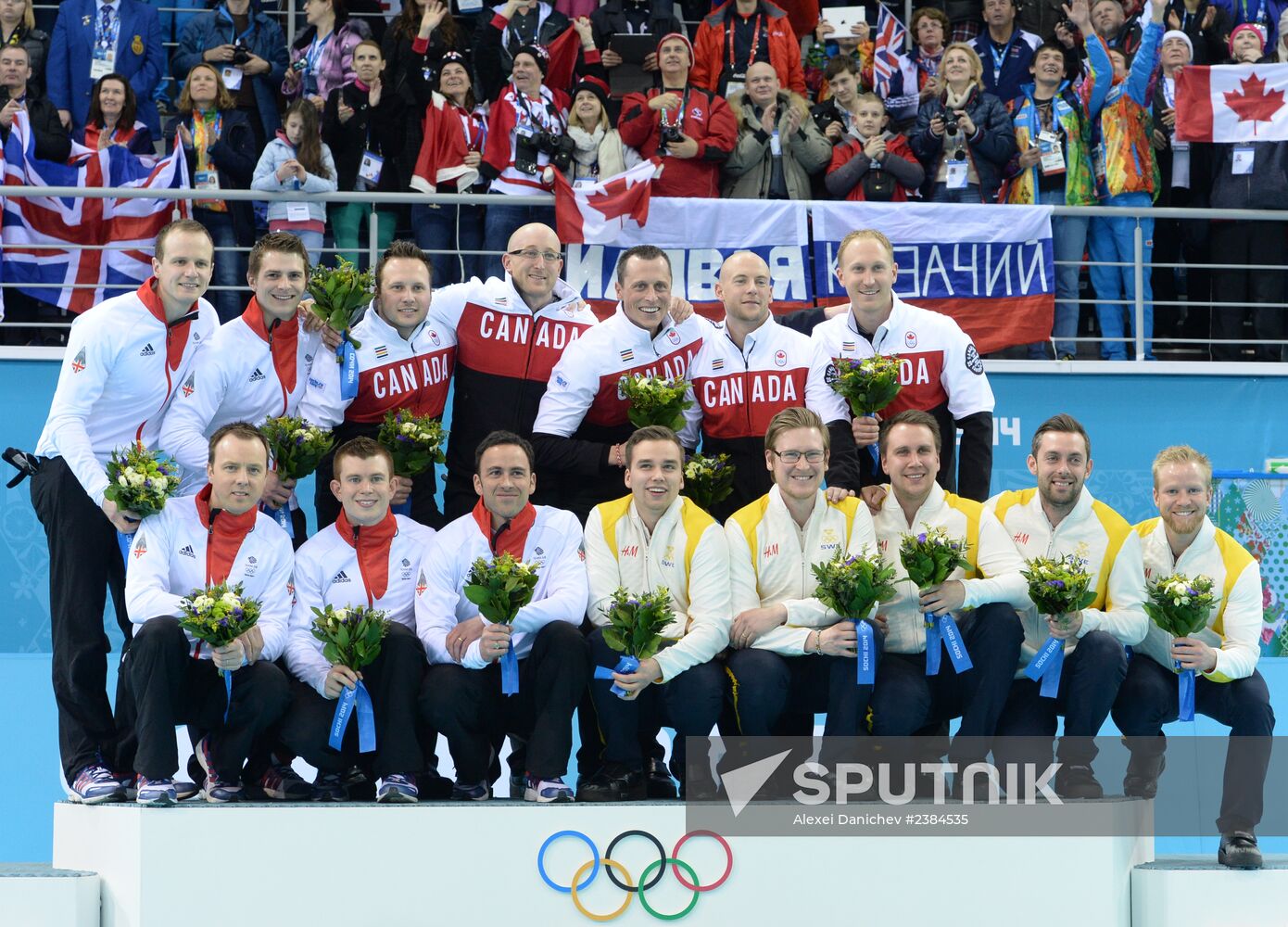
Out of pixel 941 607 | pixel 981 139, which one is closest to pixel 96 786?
pixel 941 607

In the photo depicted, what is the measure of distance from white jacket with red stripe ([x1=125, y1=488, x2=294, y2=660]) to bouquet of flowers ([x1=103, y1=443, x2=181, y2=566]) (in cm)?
11

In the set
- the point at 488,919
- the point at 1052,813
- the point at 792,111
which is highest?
the point at 792,111

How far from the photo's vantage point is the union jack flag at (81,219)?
10078 millimetres

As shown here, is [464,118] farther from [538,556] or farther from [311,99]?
[538,556]

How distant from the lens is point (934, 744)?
6.00m

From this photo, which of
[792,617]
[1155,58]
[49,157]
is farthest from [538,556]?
[1155,58]

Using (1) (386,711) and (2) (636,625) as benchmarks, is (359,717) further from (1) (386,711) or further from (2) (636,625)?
(2) (636,625)

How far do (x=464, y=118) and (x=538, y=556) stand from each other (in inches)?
191

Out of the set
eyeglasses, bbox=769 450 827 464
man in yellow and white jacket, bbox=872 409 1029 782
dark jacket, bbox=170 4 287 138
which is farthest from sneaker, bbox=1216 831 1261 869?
dark jacket, bbox=170 4 287 138

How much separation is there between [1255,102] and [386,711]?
7.80 m

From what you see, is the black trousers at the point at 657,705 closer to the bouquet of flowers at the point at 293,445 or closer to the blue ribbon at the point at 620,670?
the blue ribbon at the point at 620,670

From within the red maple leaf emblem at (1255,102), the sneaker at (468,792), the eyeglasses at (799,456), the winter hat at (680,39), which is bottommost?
the sneaker at (468,792)

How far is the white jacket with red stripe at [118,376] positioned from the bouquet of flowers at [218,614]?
0.76 metres

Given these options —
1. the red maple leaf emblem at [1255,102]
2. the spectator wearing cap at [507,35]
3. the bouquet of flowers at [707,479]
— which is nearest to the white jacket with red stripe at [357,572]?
the bouquet of flowers at [707,479]
